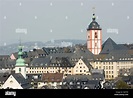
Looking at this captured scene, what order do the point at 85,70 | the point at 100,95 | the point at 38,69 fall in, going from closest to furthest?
the point at 100,95
the point at 85,70
the point at 38,69

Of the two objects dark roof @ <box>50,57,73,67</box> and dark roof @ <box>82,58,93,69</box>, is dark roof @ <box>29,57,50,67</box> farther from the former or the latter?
dark roof @ <box>82,58,93,69</box>

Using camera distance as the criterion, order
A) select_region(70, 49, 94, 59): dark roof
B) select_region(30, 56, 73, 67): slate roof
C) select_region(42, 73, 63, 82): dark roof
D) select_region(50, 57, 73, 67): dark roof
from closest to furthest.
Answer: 1. select_region(42, 73, 63, 82): dark roof
2. select_region(30, 56, 73, 67): slate roof
3. select_region(50, 57, 73, 67): dark roof
4. select_region(70, 49, 94, 59): dark roof

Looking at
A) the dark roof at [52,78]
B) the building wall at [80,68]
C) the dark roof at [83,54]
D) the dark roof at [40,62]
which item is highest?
the dark roof at [83,54]

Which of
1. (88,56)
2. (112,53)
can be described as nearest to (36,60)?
(88,56)

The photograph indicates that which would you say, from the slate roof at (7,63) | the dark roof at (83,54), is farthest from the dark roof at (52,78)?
the dark roof at (83,54)

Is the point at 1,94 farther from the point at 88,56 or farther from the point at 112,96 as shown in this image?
the point at 88,56

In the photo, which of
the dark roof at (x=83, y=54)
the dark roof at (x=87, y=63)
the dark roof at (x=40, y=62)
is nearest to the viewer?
the dark roof at (x=87, y=63)

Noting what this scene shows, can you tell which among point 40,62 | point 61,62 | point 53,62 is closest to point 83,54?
point 61,62

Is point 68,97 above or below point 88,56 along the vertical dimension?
below

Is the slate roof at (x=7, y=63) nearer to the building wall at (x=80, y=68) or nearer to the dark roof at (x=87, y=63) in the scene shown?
the building wall at (x=80, y=68)

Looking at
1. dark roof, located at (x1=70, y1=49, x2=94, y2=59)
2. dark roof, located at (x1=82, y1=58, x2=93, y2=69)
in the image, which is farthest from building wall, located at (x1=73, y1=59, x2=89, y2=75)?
dark roof, located at (x1=70, y1=49, x2=94, y2=59)

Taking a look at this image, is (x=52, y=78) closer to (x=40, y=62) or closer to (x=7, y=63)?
(x=40, y=62)
